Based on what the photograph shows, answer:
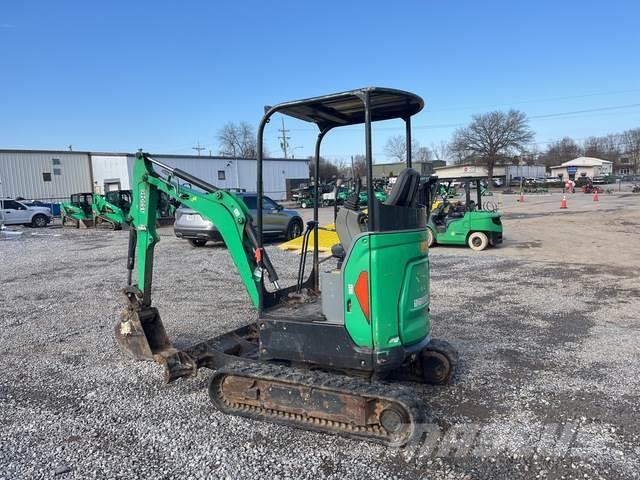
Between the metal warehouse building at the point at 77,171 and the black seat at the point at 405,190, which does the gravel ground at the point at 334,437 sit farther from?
the metal warehouse building at the point at 77,171

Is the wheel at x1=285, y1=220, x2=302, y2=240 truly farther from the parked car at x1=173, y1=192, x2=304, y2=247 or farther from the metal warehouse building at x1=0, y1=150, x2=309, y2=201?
the metal warehouse building at x1=0, y1=150, x2=309, y2=201

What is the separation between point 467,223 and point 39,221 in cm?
2164

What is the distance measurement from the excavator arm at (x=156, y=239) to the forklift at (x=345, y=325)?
0.05 ft

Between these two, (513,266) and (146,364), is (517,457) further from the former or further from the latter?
(513,266)

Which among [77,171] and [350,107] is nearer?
[350,107]

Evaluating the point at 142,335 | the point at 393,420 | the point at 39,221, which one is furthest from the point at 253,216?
the point at 39,221

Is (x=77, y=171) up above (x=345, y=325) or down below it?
above

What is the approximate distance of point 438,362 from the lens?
4457 millimetres

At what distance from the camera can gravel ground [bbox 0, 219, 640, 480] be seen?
3316 mm

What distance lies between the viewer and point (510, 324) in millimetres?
6430

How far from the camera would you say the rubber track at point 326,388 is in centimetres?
338

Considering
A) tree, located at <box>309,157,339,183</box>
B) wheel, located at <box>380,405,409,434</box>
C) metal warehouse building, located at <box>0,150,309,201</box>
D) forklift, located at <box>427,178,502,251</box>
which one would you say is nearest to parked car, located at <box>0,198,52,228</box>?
metal warehouse building, located at <box>0,150,309,201</box>

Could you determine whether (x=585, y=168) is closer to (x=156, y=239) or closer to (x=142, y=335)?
(x=156, y=239)

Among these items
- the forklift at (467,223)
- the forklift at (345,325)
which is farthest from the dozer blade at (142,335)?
the forklift at (467,223)
